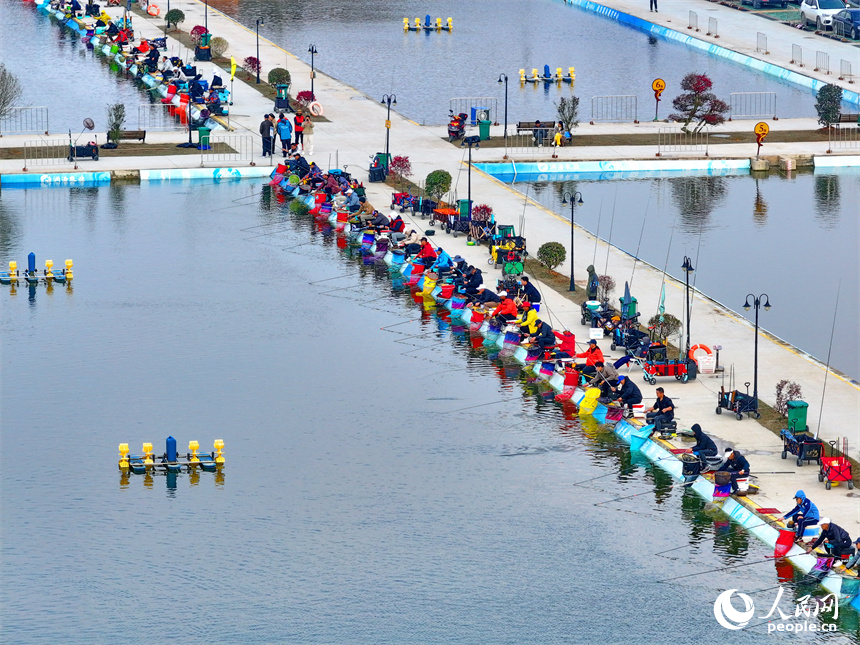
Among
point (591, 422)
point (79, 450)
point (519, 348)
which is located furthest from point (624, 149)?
point (79, 450)

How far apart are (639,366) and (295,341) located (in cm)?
1193

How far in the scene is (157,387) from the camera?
54.1 meters

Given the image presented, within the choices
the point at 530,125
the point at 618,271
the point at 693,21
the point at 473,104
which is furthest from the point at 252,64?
the point at 618,271

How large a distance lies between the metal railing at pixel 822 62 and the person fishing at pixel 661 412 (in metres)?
60.2

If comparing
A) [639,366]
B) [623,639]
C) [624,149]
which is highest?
[624,149]

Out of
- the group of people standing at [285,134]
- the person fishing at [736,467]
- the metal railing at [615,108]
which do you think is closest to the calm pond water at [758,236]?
the group of people standing at [285,134]

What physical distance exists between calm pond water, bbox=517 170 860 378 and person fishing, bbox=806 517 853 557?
14869mm

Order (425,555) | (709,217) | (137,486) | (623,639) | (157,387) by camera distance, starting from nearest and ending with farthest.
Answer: (623,639) → (425,555) → (137,486) → (157,387) → (709,217)

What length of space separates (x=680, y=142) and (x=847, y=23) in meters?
30.9

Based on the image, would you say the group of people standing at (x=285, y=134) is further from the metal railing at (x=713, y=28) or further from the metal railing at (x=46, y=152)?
the metal railing at (x=713, y=28)

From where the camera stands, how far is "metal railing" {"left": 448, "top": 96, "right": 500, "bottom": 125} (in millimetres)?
95244

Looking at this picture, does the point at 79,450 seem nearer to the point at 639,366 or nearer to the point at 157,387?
the point at 157,387

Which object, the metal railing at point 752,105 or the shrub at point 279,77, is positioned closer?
the metal railing at point 752,105

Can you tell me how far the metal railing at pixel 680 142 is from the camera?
8557 centimetres
